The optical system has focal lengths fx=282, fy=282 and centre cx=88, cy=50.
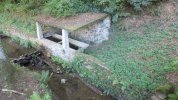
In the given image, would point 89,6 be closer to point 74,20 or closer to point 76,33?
point 76,33

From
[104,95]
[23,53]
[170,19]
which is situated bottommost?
[104,95]

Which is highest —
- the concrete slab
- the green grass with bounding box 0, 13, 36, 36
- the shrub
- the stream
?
the shrub

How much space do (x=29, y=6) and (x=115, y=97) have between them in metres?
6.48

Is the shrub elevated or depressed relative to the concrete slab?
elevated

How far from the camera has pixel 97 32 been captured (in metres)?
10.0

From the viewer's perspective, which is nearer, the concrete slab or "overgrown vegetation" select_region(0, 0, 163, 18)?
the concrete slab

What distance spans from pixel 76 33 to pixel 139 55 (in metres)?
2.90

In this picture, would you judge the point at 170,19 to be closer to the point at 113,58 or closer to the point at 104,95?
the point at 113,58

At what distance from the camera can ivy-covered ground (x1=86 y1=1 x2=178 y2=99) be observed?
25.3 feet

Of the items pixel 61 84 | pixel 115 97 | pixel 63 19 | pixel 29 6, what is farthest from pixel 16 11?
pixel 115 97

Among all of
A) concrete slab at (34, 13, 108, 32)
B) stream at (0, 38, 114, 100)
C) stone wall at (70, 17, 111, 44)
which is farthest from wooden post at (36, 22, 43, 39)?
stone wall at (70, 17, 111, 44)

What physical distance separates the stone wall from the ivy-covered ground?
0.82ft

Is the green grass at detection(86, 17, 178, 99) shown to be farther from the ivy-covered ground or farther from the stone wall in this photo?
the stone wall

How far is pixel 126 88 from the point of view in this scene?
301 inches
